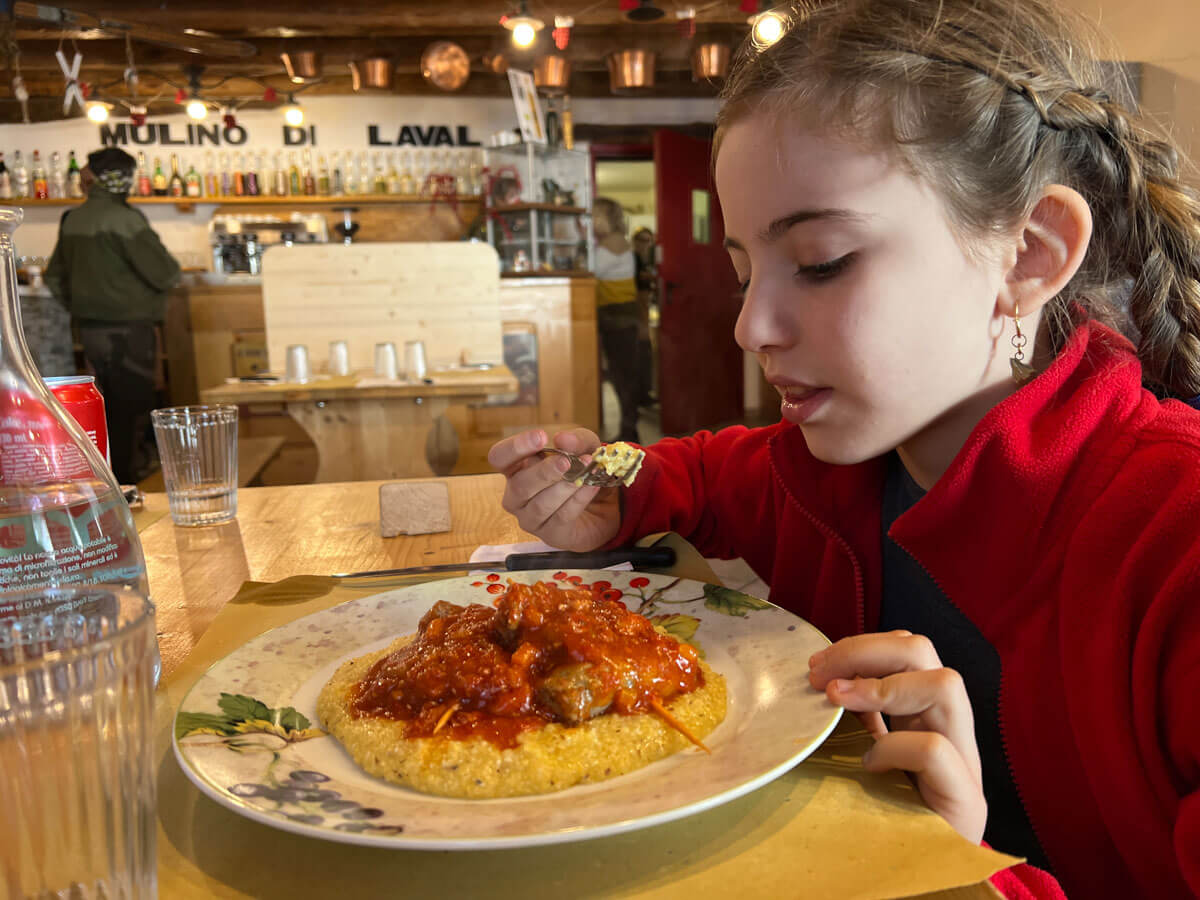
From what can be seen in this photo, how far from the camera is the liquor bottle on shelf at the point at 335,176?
7.61 meters

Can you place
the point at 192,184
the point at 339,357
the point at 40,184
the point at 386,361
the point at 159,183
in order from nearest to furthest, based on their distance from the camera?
the point at 386,361 < the point at 339,357 < the point at 40,184 < the point at 159,183 < the point at 192,184

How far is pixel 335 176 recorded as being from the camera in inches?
300

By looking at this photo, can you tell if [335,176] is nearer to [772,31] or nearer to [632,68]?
[632,68]

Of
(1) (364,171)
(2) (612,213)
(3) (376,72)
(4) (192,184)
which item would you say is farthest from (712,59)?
(4) (192,184)

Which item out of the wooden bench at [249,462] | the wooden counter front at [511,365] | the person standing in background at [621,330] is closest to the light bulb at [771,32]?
the wooden bench at [249,462]

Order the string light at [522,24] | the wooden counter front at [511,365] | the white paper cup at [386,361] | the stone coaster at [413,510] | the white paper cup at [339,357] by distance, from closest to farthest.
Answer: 1. the stone coaster at [413,510]
2. the white paper cup at [386,361]
3. the white paper cup at [339,357]
4. the string light at [522,24]
5. the wooden counter front at [511,365]

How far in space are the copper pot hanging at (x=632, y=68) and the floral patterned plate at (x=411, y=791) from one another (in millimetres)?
6073

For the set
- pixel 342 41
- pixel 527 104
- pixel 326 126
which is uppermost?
pixel 342 41

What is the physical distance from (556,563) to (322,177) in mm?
7389

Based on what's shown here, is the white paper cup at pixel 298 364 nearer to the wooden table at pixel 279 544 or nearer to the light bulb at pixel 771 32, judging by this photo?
the wooden table at pixel 279 544

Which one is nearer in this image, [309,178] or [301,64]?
[301,64]

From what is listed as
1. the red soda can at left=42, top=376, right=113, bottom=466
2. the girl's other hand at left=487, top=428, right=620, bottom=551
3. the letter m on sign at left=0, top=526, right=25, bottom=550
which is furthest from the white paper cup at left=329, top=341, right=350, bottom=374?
the letter m on sign at left=0, top=526, right=25, bottom=550

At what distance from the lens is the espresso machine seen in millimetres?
6949

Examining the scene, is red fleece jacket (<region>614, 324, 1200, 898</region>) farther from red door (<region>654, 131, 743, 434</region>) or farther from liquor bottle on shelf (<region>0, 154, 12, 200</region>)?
liquor bottle on shelf (<region>0, 154, 12, 200</region>)
